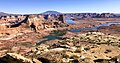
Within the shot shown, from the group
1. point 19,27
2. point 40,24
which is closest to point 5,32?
point 19,27

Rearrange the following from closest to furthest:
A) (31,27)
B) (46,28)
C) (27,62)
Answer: (27,62) < (31,27) < (46,28)

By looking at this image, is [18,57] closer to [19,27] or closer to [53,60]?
[53,60]

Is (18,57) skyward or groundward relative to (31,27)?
skyward

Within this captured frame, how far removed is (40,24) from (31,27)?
11342 millimetres

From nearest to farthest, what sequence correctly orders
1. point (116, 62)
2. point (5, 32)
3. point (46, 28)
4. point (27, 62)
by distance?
1. point (27, 62)
2. point (116, 62)
3. point (5, 32)
4. point (46, 28)

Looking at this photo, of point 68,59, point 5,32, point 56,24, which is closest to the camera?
point 68,59

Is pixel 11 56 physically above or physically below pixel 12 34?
above

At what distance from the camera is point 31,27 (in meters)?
165

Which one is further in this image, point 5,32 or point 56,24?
point 56,24

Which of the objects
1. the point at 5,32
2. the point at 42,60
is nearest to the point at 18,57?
the point at 42,60

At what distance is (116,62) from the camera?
123ft

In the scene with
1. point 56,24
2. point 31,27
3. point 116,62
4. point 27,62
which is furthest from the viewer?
point 56,24

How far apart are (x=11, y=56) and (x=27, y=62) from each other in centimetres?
312

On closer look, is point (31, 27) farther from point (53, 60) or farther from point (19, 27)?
point (53, 60)
